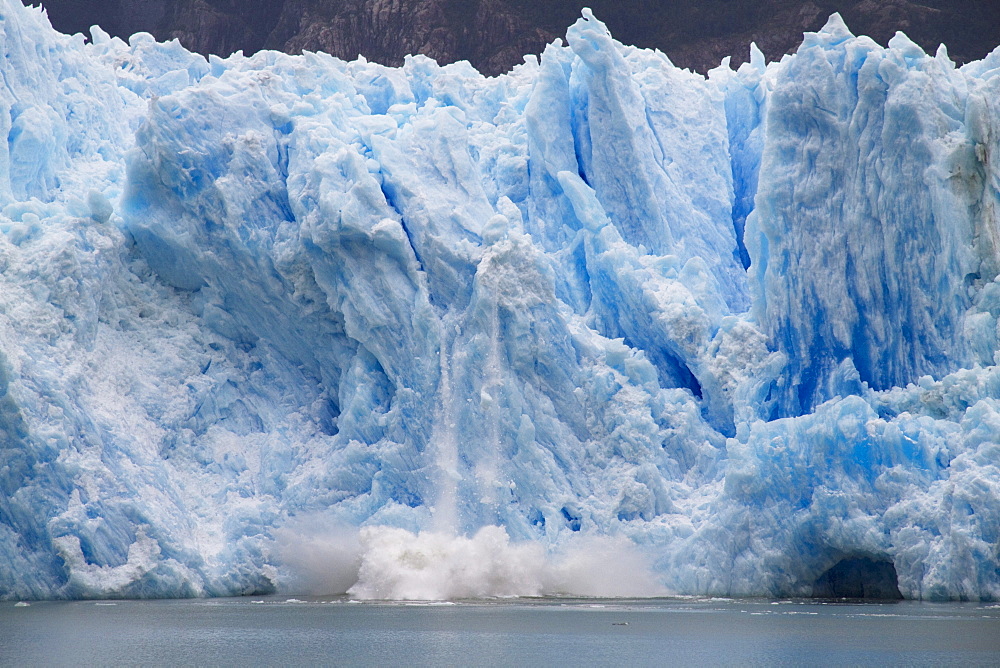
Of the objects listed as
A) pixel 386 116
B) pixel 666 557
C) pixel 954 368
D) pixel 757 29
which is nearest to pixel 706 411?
pixel 666 557

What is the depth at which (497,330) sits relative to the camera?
16203 mm

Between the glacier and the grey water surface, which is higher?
the glacier

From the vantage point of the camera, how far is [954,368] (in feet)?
48.2

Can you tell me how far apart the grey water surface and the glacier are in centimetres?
98

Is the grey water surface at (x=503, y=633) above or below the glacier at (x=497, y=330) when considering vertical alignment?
below

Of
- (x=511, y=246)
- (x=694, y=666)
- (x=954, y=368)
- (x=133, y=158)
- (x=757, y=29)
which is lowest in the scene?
(x=694, y=666)

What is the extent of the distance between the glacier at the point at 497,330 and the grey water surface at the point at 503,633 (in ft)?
3.21

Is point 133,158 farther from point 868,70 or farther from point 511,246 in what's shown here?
point 868,70

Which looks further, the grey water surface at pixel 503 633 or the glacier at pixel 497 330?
the glacier at pixel 497 330

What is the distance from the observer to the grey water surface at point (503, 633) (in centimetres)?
951

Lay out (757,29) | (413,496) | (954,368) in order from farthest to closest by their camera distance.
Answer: (757,29) → (413,496) → (954,368)

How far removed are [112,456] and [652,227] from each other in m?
7.19

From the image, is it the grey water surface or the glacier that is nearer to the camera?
the grey water surface

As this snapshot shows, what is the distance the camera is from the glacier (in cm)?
1471
